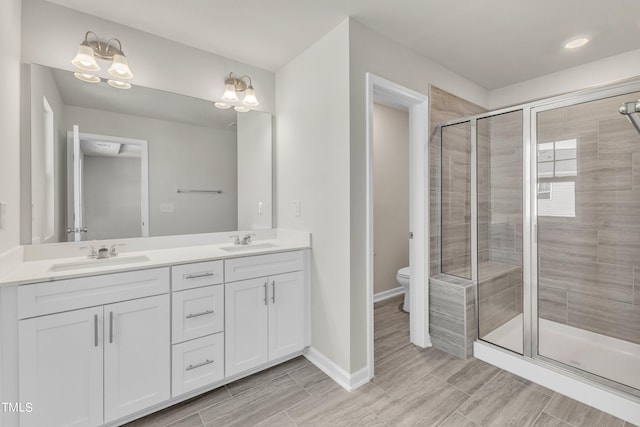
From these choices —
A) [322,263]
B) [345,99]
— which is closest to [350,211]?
[322,263]

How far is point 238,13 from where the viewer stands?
6.16ft

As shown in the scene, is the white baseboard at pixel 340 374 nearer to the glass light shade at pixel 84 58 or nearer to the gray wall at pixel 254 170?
the gray wall at pixel 254 170

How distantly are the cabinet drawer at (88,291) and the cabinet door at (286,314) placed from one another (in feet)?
2.47

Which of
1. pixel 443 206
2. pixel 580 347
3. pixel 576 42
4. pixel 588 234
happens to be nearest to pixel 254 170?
pixel 443 206

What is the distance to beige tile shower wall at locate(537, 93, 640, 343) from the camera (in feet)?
7.27

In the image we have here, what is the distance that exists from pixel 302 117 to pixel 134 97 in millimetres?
1234

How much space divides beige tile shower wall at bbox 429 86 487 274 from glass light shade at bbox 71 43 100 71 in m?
2.51

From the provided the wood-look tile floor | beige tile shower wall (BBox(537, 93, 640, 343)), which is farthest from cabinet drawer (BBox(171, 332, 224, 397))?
beige tile shower wall (BBox(537, 93, 640, 343))

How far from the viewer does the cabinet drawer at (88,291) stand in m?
1.35

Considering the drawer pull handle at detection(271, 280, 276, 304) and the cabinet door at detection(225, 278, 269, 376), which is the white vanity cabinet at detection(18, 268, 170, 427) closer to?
the cabinet door at detection(225, 278, 269, 376)

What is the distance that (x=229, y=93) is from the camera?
244 centimetres

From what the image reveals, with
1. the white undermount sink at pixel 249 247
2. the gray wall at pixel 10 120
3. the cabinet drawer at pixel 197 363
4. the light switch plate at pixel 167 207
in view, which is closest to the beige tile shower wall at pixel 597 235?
the white undermount sink at pixel 249 247

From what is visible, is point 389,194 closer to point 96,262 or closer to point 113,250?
point 113,250

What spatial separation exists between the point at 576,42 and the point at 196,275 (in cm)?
330
